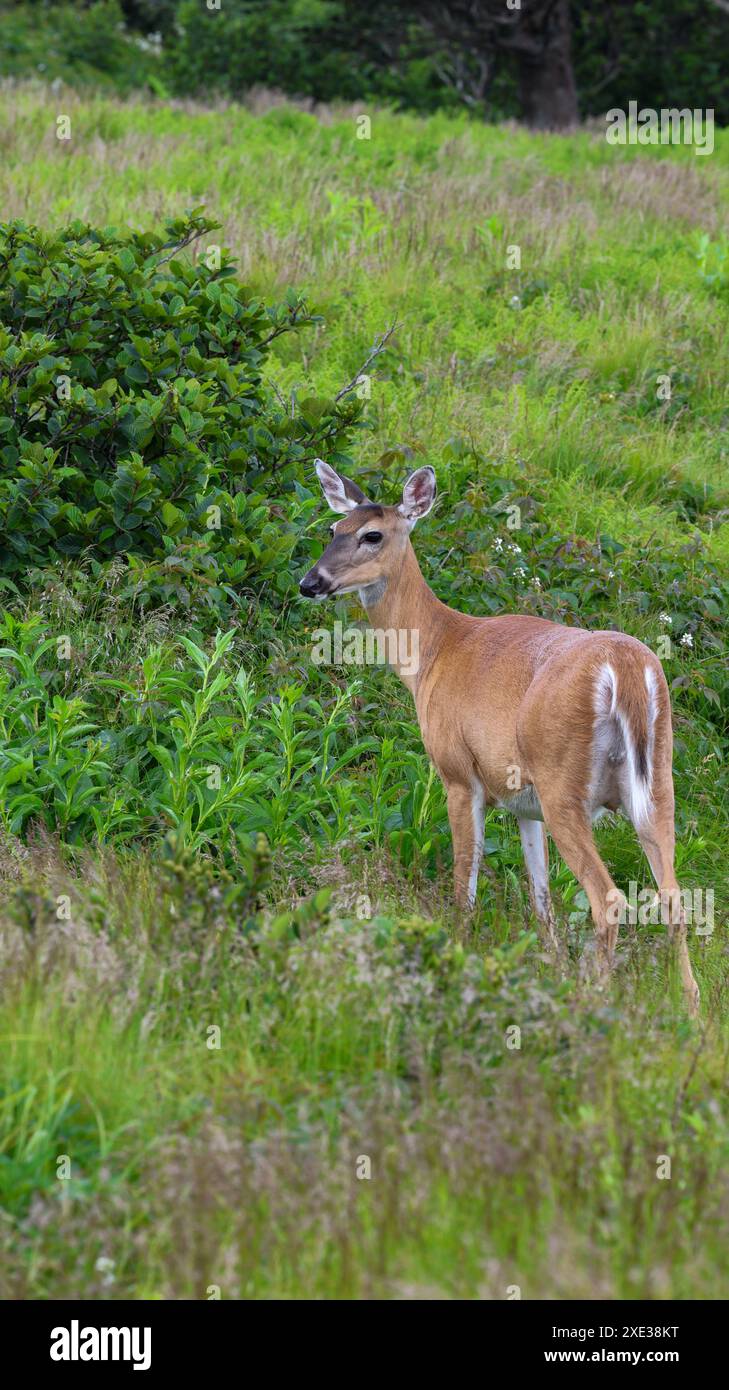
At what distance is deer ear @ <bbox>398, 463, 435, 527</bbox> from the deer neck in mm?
153

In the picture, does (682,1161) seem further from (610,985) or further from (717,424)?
(717,424)

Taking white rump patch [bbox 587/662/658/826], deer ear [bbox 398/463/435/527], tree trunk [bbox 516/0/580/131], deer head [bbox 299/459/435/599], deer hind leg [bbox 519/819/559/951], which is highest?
tree trunk [bbox 516/0/580/131]

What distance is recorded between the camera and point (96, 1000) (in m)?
Answer: 4.16

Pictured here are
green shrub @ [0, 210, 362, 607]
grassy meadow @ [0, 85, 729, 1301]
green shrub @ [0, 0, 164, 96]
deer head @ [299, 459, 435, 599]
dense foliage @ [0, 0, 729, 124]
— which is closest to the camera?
grassy meadow @ [0, 85, 729, 1301]

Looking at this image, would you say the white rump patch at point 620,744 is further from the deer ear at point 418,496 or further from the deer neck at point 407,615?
the deer ear at point 418,496

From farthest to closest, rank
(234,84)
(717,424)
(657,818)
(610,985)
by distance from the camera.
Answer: (234,84)
(717,424)
(657,818)
(610,985)

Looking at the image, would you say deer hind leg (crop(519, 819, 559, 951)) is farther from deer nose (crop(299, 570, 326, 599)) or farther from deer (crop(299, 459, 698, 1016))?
deer nose (crop(299, 570, 326, 599))

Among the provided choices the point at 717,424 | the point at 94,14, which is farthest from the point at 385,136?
the point at 94,14

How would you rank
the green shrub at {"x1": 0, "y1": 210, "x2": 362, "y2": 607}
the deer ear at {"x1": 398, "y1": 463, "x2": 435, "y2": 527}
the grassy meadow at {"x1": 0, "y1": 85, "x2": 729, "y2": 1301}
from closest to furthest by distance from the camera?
the grassy meadow at {"x1": 0, "y1": 85, "x2": 729, "y2": 1301} → the deer ear at {"x1": 398, "y1": 463, "x2": 435, "y2": 527} → the green shrub at {"x1": 0, "y1": 210, "x2": 362, "y2": 607}

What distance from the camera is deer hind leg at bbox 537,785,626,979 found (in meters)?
5.71

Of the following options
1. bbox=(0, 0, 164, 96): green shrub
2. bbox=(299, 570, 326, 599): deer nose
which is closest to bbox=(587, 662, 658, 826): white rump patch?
bbox=(299, 570, 326, 599): deer nose

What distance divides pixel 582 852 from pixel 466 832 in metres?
0.63

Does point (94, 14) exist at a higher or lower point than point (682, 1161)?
higher

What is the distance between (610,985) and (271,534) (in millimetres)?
3304
